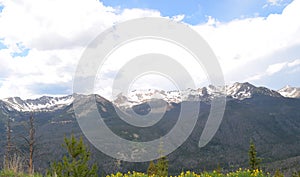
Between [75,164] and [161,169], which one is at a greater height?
[75,164]

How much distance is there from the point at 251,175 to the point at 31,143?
55.0 ft

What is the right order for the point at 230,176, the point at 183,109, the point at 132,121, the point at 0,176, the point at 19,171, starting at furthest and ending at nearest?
the point at 19,171, the point at 0,176, the point at 132,121, the point at 230,176, the point at 183,109

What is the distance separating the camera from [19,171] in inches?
822

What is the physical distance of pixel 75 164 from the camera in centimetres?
1543

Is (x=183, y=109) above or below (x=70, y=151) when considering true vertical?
above

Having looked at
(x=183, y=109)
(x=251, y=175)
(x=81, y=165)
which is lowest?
(x=251, y=175)

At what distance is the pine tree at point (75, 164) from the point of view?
50.0ft

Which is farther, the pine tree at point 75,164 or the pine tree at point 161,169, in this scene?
the pine tree at point 161,169

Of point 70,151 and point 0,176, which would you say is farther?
point 0,176

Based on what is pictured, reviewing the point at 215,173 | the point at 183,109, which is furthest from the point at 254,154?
the point at 183,109

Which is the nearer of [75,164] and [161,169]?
[75,164]

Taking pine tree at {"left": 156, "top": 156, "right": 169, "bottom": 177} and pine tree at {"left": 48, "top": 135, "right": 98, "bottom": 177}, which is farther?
pine tree at {"left": 156, "top": 156, "right": 169, "bottom": 177}

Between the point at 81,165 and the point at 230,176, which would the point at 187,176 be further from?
the point at 81,165

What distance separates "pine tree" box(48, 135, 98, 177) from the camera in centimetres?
1524
